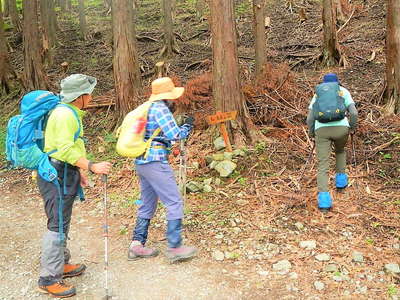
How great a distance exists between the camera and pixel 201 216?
19.0 feet

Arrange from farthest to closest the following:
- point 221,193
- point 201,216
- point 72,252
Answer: point 221,193, point 201,216, point 72,252

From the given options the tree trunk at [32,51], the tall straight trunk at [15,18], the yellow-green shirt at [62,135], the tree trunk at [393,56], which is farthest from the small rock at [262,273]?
the tall straight trunk at [15,18]

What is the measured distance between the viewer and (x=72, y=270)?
462 centimetres

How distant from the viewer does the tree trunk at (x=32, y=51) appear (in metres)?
11.6

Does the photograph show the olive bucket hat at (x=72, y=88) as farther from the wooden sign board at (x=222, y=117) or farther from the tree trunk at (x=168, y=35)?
the tree trunk at (x=168, y=35)

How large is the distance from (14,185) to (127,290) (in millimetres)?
4571

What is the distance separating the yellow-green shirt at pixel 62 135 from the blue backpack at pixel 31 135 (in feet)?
0.23

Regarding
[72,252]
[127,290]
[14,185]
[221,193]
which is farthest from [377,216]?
[14,185]

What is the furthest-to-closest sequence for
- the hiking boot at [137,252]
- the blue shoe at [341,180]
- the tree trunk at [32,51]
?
1. the tree trunk at [32,51]
2. the blue shoe at [341,180]
3. the hiking boot at [137,252]

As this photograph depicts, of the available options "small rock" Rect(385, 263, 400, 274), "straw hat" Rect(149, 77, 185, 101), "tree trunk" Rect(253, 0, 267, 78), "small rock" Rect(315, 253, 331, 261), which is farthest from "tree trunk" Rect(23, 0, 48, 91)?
"small rock" Rect(385, 263, 400, 274)

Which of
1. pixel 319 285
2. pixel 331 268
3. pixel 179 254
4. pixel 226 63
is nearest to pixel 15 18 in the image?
pixel 226 63

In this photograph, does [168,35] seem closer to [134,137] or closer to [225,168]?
[225,168]

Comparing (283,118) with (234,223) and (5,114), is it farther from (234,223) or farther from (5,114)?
(5,114)

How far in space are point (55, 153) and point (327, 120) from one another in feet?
11.1
